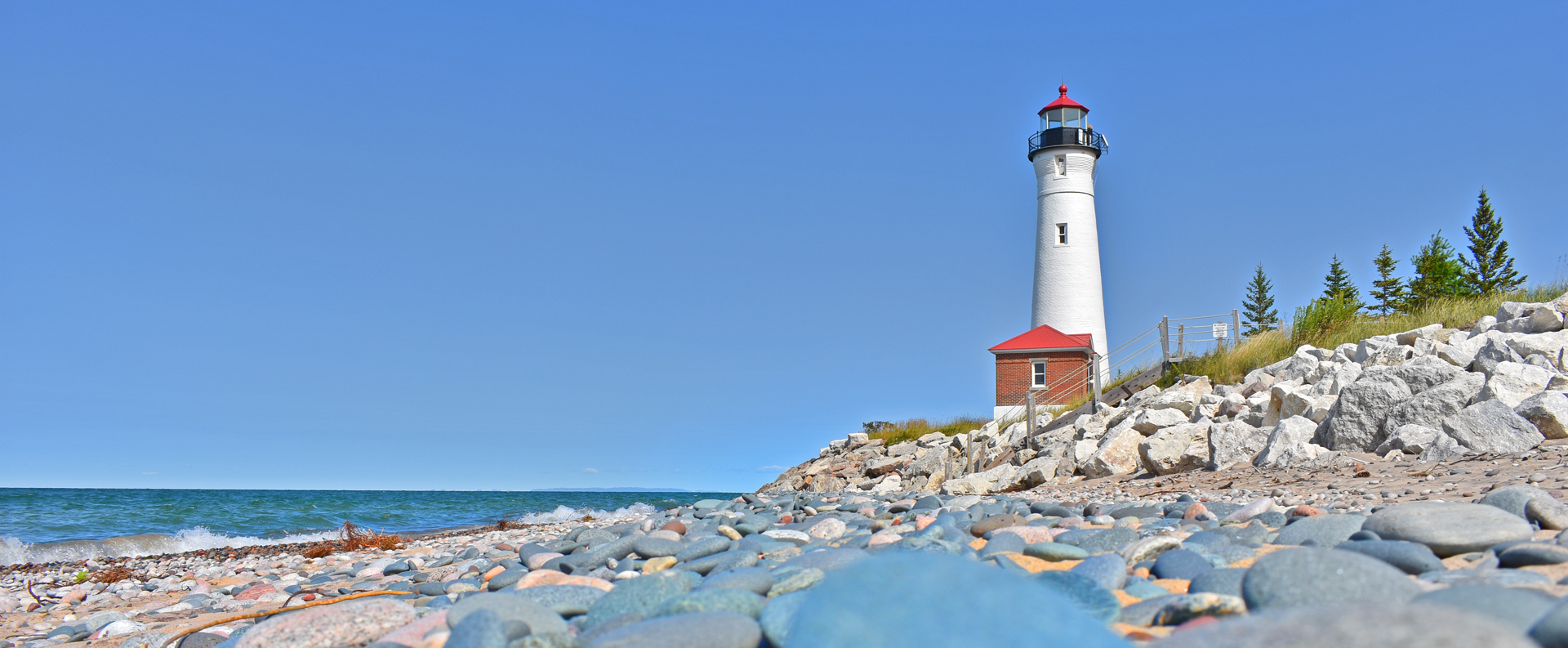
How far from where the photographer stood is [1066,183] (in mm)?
26062

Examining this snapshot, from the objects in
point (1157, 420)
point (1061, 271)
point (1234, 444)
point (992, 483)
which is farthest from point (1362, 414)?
point (1061, 271)

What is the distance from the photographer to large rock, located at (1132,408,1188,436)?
10.4m

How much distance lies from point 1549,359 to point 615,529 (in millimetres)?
8848

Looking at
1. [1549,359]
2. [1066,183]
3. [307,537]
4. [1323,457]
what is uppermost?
[1066,183]

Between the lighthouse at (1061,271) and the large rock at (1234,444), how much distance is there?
15.4 metres

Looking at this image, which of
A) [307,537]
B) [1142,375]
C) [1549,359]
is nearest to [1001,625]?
[1549,359]

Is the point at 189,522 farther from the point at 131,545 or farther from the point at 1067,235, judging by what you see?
the point at 1067,235

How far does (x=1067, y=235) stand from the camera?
84.6ft

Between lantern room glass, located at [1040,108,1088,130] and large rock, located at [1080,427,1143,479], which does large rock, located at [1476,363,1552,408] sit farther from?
lantern room glass, located at [1040,108,1088,130]

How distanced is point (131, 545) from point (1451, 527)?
1585 centimetres

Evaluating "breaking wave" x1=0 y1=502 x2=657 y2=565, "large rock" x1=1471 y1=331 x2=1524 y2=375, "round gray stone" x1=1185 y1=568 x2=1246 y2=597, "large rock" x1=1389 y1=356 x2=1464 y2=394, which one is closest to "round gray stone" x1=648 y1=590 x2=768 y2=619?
"round gray stone" x1=1185 y1=568 x2=1246 y2=597

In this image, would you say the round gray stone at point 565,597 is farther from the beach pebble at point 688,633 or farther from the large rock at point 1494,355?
the large rock at point 1494,355

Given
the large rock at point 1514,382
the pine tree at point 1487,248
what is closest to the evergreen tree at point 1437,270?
the pine tree at point 1487,248

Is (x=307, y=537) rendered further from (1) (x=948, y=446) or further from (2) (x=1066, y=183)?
(2) (x=1066, y=183)
